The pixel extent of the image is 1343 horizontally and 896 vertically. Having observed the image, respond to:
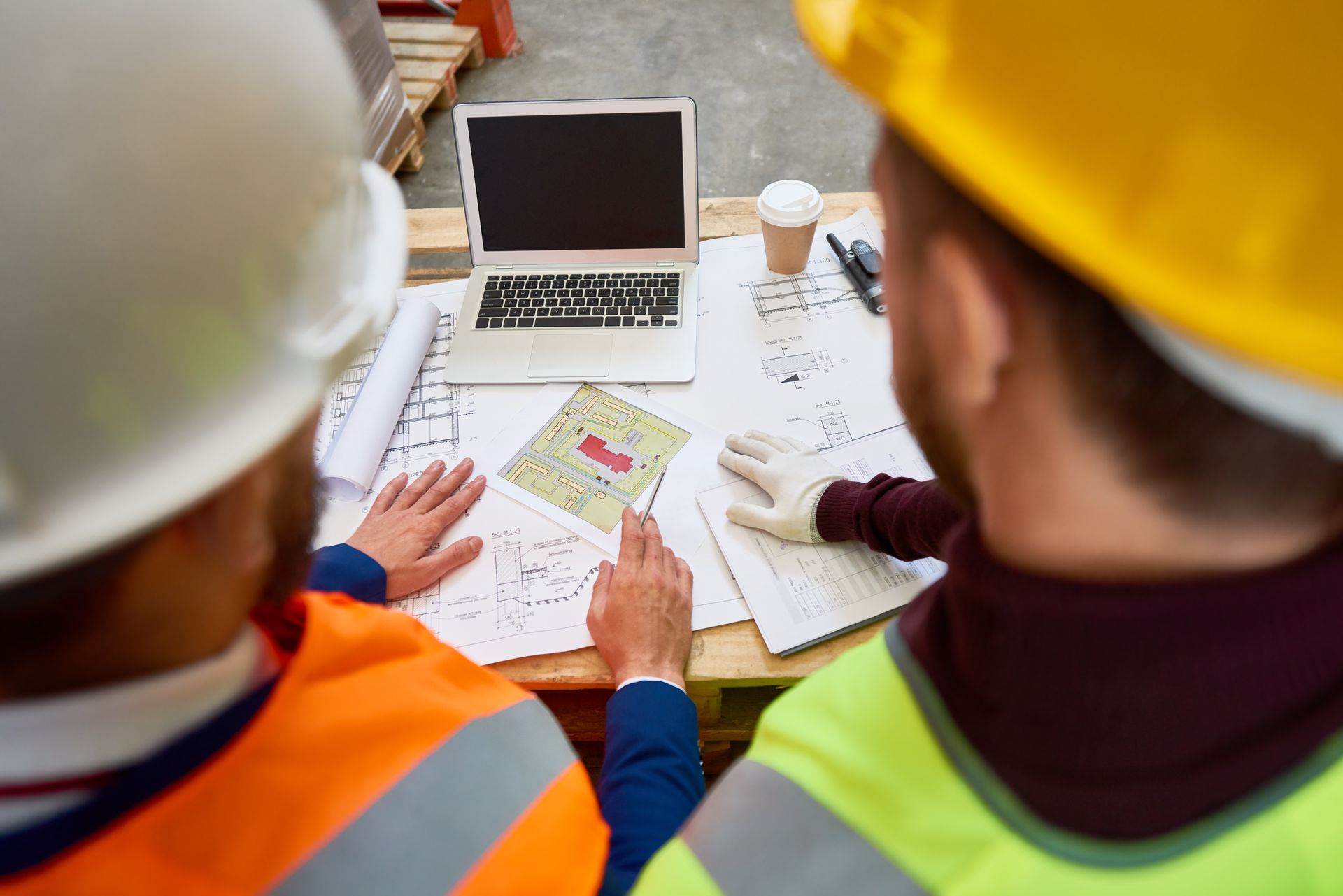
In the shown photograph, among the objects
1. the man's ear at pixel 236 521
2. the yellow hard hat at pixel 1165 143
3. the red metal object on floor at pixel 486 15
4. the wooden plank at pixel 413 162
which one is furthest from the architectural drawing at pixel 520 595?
the red metal object on floor at pixel 486 15

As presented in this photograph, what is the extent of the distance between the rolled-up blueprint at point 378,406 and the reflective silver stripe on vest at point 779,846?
757 mm

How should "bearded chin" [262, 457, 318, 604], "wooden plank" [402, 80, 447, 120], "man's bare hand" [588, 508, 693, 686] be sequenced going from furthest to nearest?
1. "wooden plank" [402, 80, 447, 120]
2. "man's bare hand" [588, 508, 693, 686]
3. "bearded chin" [262, 457, 318, 604]

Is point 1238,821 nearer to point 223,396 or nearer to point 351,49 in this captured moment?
point 223,396

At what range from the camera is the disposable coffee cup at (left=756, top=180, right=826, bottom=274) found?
1.36m

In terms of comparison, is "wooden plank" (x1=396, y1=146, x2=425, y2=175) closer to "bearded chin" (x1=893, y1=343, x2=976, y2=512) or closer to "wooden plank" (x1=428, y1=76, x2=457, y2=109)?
"wooden plank" (x1=428, y1=76, x2=457, y2=109)

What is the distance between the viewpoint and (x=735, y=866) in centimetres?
59

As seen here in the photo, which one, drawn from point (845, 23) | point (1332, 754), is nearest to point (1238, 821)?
point (1332, 754)

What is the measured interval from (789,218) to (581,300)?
365 millimetres

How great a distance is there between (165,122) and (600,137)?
0.98m

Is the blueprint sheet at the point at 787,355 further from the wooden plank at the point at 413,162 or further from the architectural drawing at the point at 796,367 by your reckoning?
the wooden plank at the point at 413,162

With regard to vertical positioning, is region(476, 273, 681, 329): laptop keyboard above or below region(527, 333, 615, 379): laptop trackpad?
above

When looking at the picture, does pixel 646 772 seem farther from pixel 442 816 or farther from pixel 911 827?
pixel 911 827

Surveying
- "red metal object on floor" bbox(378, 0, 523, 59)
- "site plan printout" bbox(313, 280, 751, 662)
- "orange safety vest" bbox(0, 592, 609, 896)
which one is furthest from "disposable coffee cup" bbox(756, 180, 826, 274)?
"red metal object on floor" bbox(378, 0, 523, 59)

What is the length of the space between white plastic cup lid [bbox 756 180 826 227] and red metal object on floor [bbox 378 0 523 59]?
2.56m
